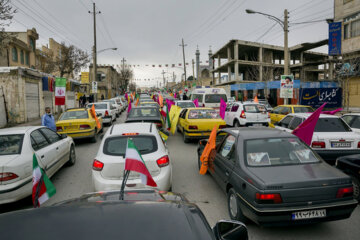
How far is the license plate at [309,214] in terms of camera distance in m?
3.55

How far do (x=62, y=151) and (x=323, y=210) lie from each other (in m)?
6.23

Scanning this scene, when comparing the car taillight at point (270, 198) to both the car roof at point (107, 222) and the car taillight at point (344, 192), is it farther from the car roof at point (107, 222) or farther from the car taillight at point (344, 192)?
the car roof at point (107, 222)

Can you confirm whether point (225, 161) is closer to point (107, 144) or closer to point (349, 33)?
point (107, 144)

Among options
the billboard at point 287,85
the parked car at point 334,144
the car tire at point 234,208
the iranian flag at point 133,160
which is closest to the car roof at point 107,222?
the iranian flag at point 133,160

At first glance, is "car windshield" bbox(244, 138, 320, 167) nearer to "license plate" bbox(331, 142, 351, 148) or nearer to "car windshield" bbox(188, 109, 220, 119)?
"license plate" bbox(331, 142, 351, 148)

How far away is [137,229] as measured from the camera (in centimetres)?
167

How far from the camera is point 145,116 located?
11.6 meters

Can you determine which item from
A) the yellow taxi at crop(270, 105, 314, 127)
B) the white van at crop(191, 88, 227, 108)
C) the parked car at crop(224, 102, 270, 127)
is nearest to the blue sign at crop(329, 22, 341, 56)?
the white van at crop(191, 88, 227, 108)

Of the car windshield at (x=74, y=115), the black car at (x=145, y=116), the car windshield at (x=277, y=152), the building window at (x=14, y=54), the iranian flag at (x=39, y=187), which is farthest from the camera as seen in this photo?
the building window at (x=14, y=54)

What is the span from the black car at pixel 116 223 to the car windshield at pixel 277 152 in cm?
231

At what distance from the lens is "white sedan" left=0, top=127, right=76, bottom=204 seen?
15.0 ft

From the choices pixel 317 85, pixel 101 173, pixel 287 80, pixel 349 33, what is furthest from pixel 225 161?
pixel 317 85

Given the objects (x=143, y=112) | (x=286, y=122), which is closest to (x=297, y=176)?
(x=286, y=122)

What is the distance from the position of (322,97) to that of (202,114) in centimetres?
1726
